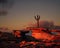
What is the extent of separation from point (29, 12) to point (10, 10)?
1.34 feet

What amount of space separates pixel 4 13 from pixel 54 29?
43.8 inches

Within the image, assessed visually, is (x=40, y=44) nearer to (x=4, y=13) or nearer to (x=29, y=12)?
(x=29, y=12)

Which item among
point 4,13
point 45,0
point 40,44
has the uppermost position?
point 45,0

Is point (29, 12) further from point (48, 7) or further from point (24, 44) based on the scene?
point (24, 44)

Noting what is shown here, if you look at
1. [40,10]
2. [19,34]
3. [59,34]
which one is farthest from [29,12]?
[59,34]

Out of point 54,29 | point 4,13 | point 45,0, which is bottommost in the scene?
point 54,29

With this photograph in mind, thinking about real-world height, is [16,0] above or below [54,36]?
above

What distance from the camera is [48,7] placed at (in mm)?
3902

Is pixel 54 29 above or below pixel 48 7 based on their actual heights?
below

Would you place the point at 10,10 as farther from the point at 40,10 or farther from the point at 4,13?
the point at 40,10

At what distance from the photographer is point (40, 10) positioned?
390 centimetres

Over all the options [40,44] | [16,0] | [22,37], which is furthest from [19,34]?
[16,0]

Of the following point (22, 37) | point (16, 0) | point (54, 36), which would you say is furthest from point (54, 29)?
point (16, 0)

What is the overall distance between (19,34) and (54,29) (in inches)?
29.3
